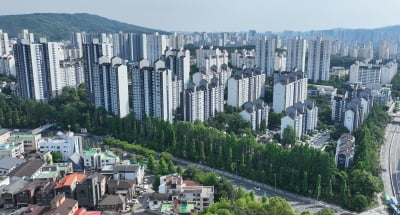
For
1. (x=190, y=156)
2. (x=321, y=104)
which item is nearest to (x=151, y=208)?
(x=190, y=156)

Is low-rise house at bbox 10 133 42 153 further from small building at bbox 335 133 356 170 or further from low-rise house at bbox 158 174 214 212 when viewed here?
small building at bbox 335 133 356 170

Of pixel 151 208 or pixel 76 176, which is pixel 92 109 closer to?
pixel 76 176

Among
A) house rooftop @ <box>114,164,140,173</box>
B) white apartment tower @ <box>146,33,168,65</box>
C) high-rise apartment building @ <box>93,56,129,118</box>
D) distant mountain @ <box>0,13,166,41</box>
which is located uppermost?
distant mountain @ <box>0,13,166,41</box>

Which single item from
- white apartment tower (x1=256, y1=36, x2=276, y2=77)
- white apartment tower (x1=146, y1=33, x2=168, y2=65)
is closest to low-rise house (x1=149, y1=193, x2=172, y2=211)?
white apartment tower (x1=256, y1=36, x2=276, y2=77)

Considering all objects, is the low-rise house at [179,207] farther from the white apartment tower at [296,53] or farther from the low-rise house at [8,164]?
the white apartment tower at [296,53]

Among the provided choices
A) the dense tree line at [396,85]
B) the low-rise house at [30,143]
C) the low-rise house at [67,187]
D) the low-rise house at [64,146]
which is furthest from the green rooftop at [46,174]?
the dense tree line at [396,85]

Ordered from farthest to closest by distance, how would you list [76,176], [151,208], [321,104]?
[321,104], [76,176], [151,208]
